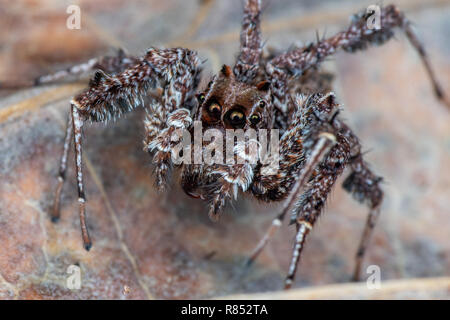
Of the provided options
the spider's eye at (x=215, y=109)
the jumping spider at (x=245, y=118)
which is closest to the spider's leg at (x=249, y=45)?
the jumping spider at (x=245, y=118)

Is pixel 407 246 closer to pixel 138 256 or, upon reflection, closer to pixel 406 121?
pixel 406 121

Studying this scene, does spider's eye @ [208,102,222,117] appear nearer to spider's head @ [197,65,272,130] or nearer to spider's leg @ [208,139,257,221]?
spider's head @ [197,65,272,130]

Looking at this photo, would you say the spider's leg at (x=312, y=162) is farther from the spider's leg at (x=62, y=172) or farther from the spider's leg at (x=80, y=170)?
the spider's leg at (x=62, y=172)

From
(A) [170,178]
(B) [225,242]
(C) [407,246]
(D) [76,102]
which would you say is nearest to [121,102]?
(D) [76,102]

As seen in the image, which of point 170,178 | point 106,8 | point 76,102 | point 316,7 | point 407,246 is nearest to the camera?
point 76,102

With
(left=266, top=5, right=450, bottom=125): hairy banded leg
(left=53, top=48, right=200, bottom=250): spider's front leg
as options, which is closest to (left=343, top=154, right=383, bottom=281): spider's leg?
(left=266, top=5, right=450, bottom=125): hairy banded leg

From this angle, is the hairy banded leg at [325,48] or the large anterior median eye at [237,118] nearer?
the large anterior median eye at [237,118]
